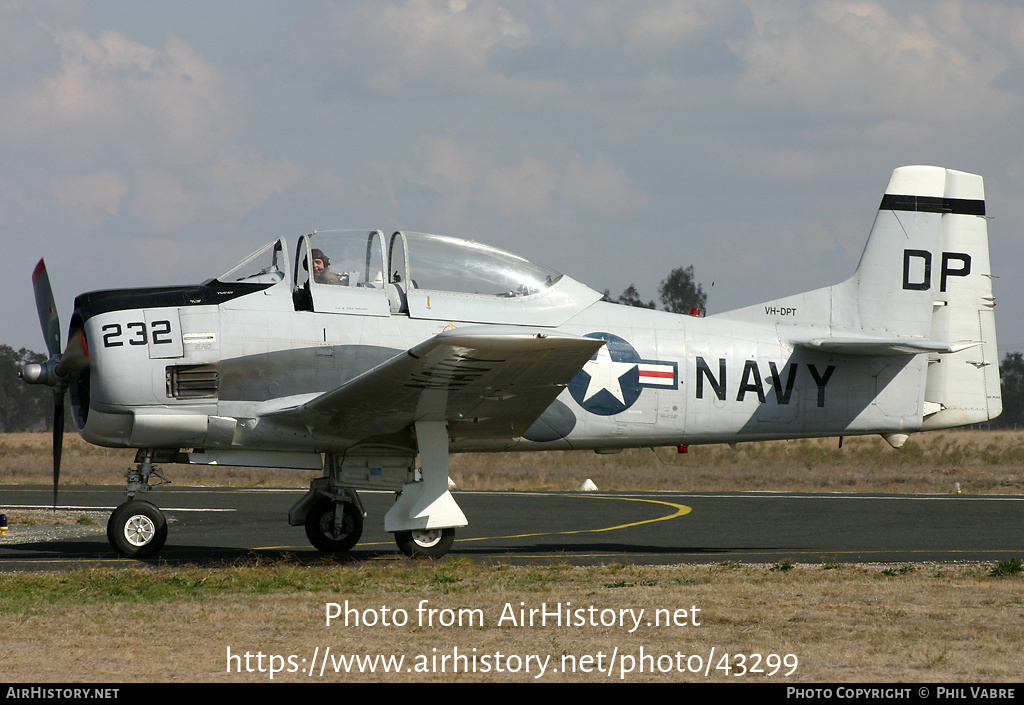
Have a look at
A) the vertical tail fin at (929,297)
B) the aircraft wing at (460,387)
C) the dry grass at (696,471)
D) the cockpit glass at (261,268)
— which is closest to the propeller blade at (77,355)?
the cockpit glass at (261,268)

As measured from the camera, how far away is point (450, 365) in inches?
369

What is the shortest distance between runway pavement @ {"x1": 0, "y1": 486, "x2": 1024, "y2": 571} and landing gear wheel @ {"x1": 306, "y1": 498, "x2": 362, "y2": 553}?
22cm

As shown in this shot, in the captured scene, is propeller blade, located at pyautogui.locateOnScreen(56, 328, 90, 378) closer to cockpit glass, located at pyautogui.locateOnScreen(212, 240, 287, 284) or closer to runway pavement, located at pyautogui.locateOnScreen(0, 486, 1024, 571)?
cockpit glass, located at pyautogui.locateOnScreen(212, 240, 287, 284)

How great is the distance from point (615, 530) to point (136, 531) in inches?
289

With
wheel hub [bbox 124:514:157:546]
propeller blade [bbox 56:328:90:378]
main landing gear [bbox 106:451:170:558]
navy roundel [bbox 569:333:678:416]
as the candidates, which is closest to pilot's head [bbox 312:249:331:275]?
propeller blade [bbox 56:328:90:378]

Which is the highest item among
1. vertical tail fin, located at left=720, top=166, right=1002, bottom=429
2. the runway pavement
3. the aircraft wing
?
vertical tail fin, located at left=720, top=166, right=1002, bottom=429

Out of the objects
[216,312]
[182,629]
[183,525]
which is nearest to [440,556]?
[216,312]

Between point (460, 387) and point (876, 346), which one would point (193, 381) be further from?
point (876, 346)

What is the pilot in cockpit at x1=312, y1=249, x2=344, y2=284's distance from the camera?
36.2ft

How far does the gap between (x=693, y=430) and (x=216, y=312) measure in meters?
5.76

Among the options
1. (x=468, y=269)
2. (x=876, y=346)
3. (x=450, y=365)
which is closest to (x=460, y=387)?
(x=450, y=365)

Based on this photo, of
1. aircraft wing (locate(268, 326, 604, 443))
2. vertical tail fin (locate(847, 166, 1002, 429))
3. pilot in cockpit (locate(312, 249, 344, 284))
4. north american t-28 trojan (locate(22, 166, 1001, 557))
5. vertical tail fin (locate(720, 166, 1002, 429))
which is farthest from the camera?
vertical tail fin (locate(847, 166, 1002, 429))

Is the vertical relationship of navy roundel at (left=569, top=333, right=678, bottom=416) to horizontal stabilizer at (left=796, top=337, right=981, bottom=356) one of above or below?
below

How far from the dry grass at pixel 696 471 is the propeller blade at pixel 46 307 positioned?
52.5 ft
